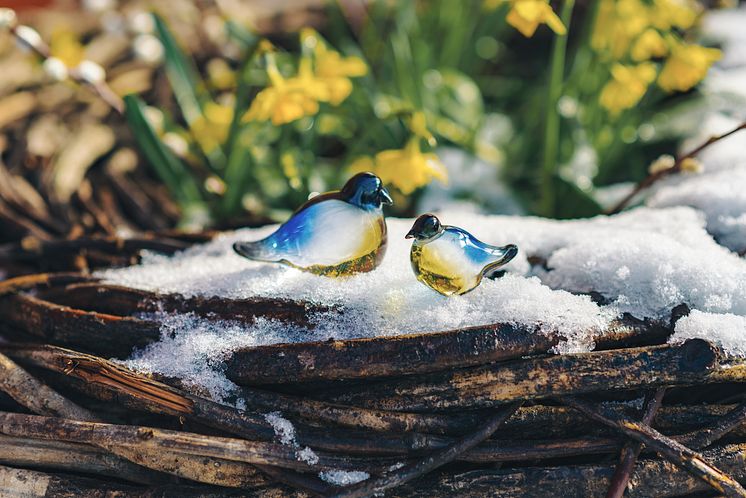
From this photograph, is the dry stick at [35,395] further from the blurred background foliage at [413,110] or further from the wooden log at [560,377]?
the blurred background foliage at [413,110]

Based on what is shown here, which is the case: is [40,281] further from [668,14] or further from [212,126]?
[668,14]

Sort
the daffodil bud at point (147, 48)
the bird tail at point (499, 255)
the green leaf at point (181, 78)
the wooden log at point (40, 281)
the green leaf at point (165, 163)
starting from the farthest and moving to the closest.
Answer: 1. the daffodil bud at point (147, 48)
2. the green leaf at point (181, 78)
3. the green leaf at point (165, 163)
4. the wooden log at point (40, 281)
5. the bird tail at point (499, 255)

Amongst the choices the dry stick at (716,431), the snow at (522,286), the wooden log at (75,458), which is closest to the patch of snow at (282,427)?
the snow at (522,286)

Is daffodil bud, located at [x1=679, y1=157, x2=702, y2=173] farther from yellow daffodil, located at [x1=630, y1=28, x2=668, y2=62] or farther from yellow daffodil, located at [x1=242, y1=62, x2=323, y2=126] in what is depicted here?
yellow daffodil, located at [x1=242, y1=62, x2=323, y2=126]

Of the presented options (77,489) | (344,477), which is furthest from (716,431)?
(77,489)

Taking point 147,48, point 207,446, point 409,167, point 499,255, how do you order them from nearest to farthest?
point 207,446, point 499,255, point 409,167, point 147,48

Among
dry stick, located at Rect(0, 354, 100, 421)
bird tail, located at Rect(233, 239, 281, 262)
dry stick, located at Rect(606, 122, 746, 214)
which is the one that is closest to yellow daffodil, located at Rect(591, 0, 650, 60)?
dry stick, located at Rect(606, 122, 746, 214)
